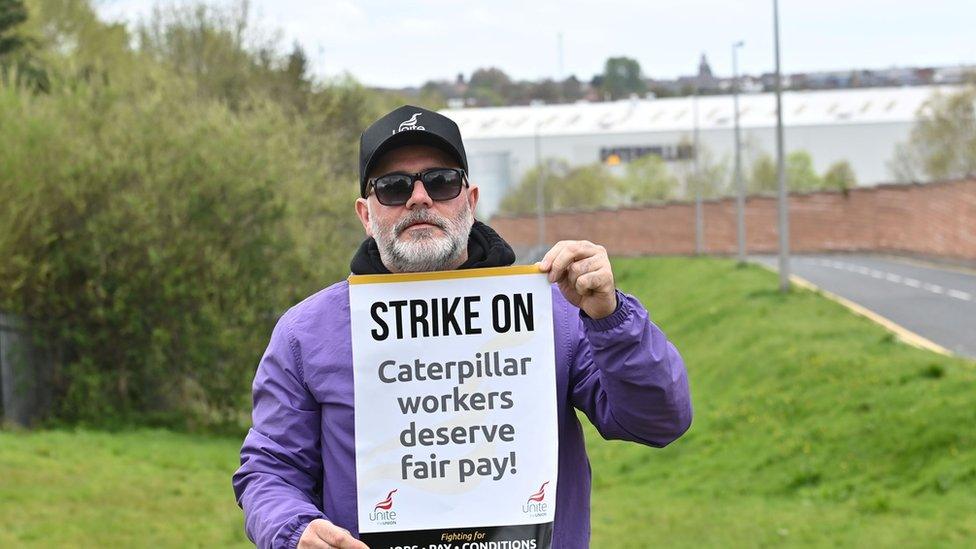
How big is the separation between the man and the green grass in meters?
10.8

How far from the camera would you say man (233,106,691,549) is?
3559 mm

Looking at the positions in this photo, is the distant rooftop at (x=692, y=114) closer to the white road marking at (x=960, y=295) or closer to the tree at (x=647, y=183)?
the tree at (x=647, y=183)

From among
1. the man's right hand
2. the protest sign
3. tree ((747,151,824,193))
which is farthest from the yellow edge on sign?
tree ((747,151,824,193))

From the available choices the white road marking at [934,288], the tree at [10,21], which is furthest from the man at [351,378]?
the white road marking at [934,288]

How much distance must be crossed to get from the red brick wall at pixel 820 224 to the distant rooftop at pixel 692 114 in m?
48.8

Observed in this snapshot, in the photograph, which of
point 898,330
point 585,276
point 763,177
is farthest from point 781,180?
point 763,177

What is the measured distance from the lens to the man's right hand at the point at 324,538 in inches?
138

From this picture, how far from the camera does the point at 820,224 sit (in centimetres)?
7119

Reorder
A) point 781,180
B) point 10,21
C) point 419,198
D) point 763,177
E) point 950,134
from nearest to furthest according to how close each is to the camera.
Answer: point 419,198, point 781,180, point 10,21, point 950,134, point 763,177

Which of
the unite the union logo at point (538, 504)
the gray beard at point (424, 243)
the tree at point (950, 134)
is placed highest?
the gray beard at point (424, 243)

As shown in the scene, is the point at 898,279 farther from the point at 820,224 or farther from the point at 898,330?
the point at 820,224

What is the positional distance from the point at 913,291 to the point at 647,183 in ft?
266

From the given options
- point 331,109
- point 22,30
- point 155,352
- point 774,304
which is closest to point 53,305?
point 155,352

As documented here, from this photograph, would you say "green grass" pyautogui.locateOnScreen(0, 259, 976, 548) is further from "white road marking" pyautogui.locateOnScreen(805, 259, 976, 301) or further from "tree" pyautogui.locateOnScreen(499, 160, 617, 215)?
"tree" pyautogui.locateOnScreen(499, 160, 617, 215)
